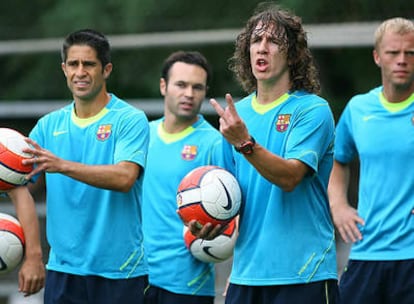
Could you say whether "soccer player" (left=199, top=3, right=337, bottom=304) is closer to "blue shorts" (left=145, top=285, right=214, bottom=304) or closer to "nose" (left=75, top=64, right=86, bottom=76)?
"nose" (left=75, top=64, right=86, bottom=76)

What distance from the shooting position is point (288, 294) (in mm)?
6109

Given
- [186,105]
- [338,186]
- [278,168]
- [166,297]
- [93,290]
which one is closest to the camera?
[278,168]

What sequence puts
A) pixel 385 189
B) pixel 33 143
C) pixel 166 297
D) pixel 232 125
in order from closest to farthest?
pixel 232 125
pixel 33 143
pixel 385 189
pixel 166 297

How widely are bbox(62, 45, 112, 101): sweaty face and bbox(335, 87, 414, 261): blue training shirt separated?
1720mm

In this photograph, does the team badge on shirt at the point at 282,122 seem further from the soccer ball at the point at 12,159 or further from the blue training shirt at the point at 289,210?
the soccer ball at the point at 12,159

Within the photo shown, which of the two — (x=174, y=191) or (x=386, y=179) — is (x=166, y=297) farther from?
(x=386, y=179)

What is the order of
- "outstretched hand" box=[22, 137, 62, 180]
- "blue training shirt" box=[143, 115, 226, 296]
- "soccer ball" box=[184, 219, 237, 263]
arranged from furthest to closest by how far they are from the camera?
"blue training shirt" box=[143, 115, 226, 296] → "soccer ball" box=[184, 219, 237, 263] → "outstretched hand" box=[22, 137, 62, 180]

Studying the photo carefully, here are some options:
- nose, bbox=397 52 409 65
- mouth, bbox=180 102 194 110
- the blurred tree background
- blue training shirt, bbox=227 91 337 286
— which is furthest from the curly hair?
the blurred tree background

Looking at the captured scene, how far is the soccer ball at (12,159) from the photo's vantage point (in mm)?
6754

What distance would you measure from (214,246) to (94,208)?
3.64 ft

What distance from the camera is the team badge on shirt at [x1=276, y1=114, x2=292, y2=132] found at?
6175 mm

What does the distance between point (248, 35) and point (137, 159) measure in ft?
3.43

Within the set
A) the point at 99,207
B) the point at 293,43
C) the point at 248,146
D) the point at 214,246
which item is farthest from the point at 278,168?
the point at 214,246

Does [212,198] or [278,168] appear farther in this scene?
[212,198]
